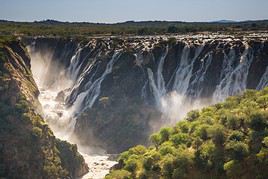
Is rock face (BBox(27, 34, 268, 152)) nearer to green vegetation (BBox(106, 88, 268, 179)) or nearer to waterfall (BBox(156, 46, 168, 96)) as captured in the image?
waterfall (BBox(156, 46, 168, 96))

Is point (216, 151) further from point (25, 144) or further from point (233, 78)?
point (233, 78)

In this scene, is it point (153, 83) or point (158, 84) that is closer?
point (158, 84)

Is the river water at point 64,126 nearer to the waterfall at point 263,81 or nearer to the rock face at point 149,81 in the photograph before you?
the rock face at point 149,81

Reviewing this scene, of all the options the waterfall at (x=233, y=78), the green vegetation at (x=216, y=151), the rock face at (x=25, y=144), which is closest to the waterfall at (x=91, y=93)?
the rock face at (x=25, y=144)

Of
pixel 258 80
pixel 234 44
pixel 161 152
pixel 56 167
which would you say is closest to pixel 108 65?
pixel 234 44

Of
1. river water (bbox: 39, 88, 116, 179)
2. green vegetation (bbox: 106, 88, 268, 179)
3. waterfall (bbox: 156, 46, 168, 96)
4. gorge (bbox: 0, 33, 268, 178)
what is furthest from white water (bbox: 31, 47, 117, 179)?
green vegetation (bbox: 106, 88, 268, 179)

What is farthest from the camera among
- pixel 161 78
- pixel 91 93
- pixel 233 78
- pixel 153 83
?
pixel 91 93

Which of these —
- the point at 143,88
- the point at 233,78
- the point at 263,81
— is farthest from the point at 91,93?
the point at 263,81
